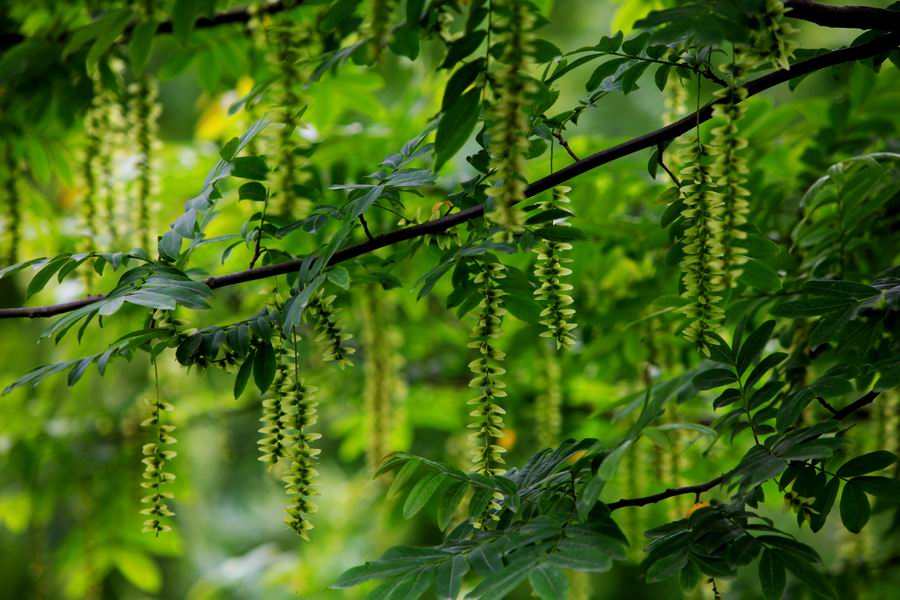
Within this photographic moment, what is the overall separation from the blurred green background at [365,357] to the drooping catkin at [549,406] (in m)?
0.03

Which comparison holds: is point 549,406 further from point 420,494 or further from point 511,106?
point 511,106

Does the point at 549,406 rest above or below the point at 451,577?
above

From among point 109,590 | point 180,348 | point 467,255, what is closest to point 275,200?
point 180,348

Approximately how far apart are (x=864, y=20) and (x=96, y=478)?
9.53 feet

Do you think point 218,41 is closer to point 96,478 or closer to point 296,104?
point 296,104

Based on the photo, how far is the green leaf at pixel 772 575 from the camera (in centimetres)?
108

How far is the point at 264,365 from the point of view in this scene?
4.02 feet

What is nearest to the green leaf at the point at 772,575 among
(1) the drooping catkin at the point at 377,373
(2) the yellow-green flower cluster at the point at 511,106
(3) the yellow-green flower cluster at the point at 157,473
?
(2) the yellow-green flower cluster at the point at 511,106

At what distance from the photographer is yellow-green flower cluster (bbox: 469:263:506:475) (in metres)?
1.18

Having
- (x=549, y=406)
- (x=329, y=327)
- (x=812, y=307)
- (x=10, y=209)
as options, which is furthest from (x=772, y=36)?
(x=10, y=209)

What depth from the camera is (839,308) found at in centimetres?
125

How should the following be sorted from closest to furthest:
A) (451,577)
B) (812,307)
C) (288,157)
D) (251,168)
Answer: (451,577), (812,307), (251,168), (288,157)

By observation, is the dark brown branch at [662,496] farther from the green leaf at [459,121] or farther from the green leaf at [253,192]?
the green leaf at [253,192]

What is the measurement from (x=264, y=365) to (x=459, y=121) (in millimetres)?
488
